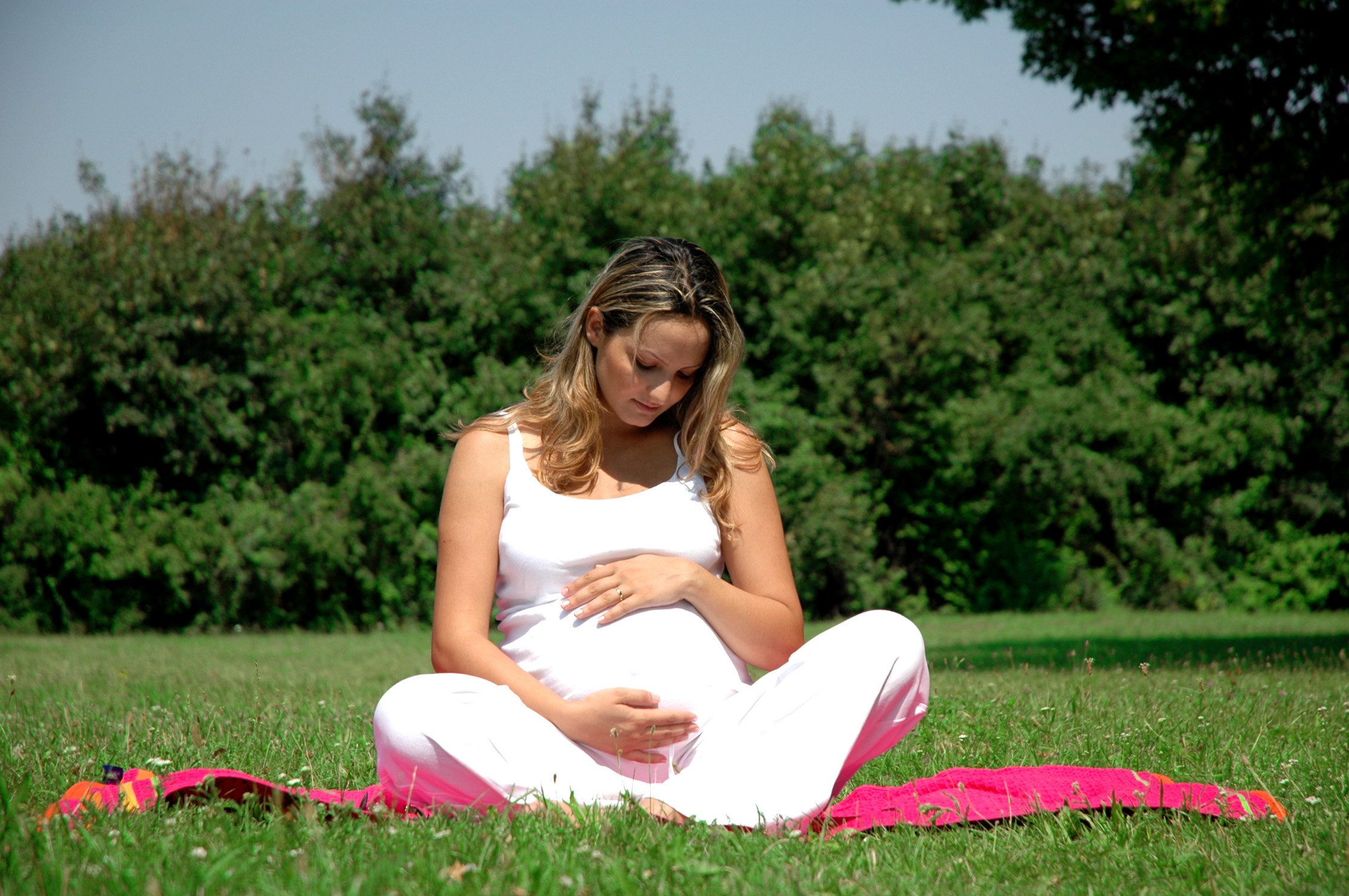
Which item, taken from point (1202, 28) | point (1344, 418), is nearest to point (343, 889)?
point (1202, 28)

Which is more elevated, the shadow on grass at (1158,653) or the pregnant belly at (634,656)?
the pregnant belly at (634,656)

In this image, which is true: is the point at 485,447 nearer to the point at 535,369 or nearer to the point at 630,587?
the point at 630,587

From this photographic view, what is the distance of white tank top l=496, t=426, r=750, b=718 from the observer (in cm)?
313

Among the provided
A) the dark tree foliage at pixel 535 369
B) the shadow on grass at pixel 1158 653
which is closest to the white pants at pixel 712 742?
the shadow on grass at pixel 1158 653

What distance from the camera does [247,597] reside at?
16.3 m

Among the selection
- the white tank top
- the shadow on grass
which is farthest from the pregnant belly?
the shadow on grass

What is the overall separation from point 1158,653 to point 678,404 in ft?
26.1

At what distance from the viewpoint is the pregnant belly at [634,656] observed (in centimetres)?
312

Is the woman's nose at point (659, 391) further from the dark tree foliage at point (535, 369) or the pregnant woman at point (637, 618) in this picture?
the dark tree foliage at point (535, 369)

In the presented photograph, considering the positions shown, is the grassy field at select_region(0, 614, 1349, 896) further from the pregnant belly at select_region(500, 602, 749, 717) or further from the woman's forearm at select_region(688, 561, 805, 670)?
the woman's forearm at select_region(688, 561, 805, 670)

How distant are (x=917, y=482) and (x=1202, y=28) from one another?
36.7 feet

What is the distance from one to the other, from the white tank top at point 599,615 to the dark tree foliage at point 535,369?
13.7 m

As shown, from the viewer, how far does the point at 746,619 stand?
3270 mm

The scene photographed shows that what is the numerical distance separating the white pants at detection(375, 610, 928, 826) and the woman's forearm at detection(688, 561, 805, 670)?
0.27 meters
